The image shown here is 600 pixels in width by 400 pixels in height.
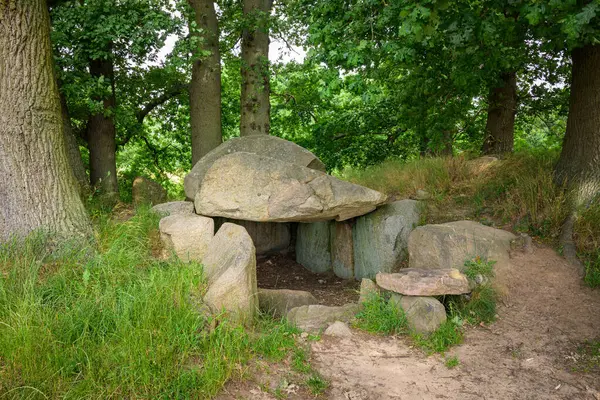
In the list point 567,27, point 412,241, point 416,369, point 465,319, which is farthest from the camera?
point 412,241

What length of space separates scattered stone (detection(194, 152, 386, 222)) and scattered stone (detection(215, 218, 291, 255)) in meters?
2.05

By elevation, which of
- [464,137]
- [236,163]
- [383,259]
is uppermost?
[464,137]

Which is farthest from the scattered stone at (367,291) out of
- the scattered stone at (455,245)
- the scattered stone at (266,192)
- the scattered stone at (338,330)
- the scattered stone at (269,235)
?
the scattered stone at (269,235)

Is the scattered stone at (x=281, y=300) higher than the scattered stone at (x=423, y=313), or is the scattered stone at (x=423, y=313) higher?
the scattered stone at (x=423, y=313)

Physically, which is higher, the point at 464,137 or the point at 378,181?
the point at 464,137

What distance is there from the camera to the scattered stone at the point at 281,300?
5734mm

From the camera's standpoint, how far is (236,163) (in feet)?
21.5

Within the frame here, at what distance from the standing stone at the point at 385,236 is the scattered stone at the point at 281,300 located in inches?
→ 51.8

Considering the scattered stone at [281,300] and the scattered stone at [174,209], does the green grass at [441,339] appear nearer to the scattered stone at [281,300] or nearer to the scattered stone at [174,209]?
the scattered stone at [281,300]

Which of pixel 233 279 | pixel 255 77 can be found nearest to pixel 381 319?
pixel 233 279

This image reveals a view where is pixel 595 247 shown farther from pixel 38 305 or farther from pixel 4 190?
pixel 4 190

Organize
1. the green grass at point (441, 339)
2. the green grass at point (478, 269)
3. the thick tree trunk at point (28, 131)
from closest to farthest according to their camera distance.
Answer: the green grass at point (441, 339)
the thick tree trunk at point (28, 131)
the green grass at point (478, 269)

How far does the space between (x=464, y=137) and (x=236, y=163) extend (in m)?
7.73

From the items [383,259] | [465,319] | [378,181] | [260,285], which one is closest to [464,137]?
[378,181]
